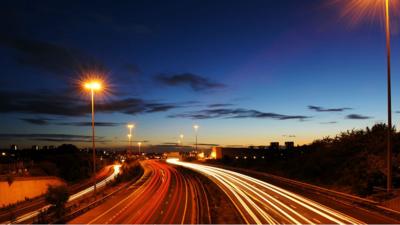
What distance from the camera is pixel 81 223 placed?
1004 inches

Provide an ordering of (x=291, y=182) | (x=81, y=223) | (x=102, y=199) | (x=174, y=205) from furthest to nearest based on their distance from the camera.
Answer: (x=291, y=182), (x=102, y=199), (x=174, y=205), (x=81, y=223)

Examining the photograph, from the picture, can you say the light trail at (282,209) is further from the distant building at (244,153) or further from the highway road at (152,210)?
the distant building at (244,153)

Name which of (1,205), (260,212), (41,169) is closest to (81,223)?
(260,212)

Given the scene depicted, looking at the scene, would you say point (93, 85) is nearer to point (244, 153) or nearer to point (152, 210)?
point (152, 210)

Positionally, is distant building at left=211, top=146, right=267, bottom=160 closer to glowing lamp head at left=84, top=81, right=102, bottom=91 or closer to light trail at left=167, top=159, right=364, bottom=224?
light trail at left=167, top=159, right=364, bottom=224

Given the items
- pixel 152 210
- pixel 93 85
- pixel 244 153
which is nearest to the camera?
pixel 152 210

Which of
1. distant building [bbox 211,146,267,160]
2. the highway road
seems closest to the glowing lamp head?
the highway road

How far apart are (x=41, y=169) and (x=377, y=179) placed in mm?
76010

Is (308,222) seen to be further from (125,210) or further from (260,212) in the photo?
(125,210)

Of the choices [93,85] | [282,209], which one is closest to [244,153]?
[93,85]

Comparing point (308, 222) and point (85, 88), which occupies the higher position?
point (85, 88)

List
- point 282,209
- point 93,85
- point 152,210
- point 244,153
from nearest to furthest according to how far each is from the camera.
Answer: point 282,209 → point 152,210 → point 93,85 → point 244,153

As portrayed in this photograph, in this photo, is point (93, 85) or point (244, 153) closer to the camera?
point (93, 85)

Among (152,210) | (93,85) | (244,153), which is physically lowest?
(244,153)
